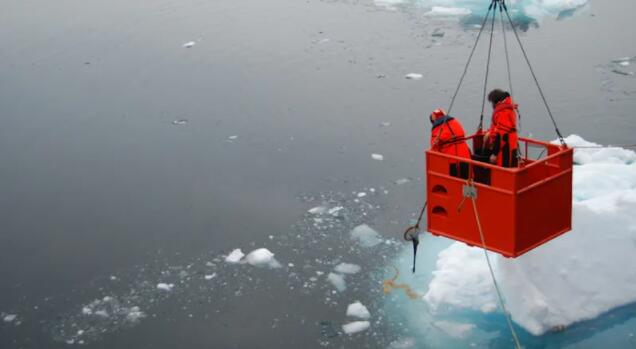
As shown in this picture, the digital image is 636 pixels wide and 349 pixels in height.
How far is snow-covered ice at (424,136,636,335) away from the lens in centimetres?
708

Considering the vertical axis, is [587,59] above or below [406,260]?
above

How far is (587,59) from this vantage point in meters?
11.8

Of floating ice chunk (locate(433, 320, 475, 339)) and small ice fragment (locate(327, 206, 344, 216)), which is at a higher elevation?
small ice fragment (locate(327, 206, 344, 216))

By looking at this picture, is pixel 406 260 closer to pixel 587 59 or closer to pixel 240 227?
pixel 240 227

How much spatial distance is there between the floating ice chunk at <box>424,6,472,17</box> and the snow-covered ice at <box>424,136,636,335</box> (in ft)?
21.1

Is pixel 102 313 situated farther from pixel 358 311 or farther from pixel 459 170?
pixel 459 170

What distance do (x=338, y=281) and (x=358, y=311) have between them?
488mm

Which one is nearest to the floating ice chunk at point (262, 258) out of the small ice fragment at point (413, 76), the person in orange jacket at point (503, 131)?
the person in orange jacket at point (503, 131)

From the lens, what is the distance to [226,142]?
10.5m

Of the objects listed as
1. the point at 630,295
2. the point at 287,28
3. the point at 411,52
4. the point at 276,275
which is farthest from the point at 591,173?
the point at 287,28

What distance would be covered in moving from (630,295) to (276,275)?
9.46 feet

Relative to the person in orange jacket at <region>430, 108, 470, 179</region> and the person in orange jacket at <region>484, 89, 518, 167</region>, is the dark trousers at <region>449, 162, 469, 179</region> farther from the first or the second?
the person in orange jacket at <region>484, 89, 518, 167</region>

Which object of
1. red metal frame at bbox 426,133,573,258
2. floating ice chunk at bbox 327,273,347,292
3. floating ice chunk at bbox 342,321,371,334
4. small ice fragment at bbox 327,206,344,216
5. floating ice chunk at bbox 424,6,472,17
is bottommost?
floating ice chunk at bbox 342,321,371,334

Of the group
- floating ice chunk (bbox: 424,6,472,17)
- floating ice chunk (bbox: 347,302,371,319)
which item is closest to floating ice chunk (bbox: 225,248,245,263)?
floating ice chunk (bbox: 347,302,371,319)
